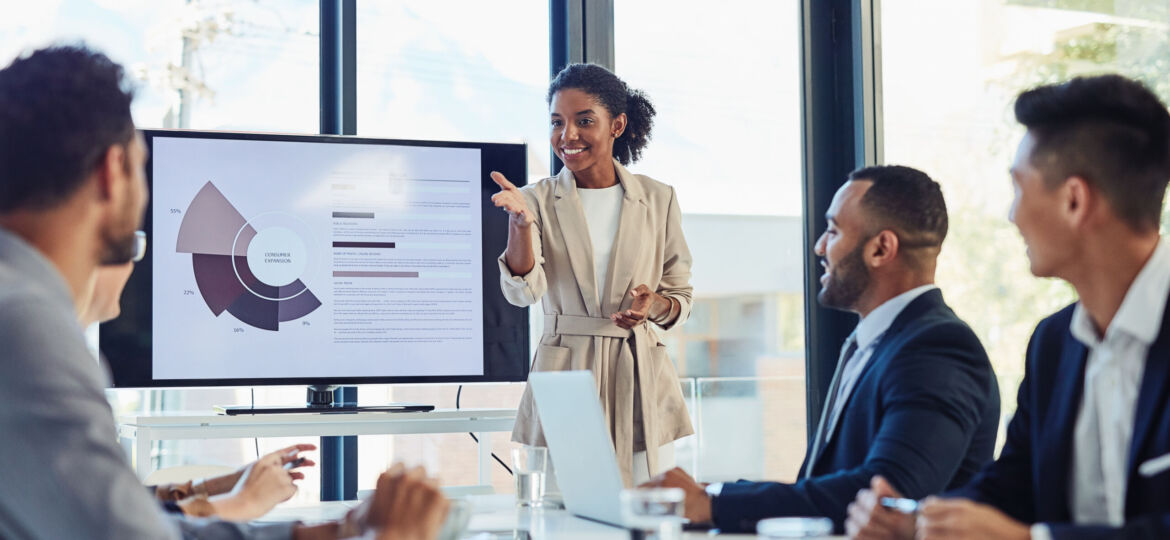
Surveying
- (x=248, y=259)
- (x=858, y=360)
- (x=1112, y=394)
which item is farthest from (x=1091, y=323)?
(x=248, y=259)

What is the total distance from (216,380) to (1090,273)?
2.61 m

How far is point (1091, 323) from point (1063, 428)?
0.52ft

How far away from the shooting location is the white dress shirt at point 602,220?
317cm

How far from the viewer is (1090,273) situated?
1.58m

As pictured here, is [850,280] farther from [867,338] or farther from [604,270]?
[604,270]

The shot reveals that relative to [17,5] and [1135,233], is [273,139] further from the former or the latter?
[1135,233]

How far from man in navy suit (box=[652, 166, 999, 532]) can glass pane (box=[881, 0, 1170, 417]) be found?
141cm

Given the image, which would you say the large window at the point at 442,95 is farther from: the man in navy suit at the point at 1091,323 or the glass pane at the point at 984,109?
the man in navy suit at the point at 1091,323

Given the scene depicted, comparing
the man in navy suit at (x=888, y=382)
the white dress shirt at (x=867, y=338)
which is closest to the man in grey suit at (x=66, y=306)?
the man in navy suit at (x=888, y=382)

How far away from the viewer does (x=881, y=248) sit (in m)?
2.15

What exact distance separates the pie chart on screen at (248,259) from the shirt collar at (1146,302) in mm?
2541

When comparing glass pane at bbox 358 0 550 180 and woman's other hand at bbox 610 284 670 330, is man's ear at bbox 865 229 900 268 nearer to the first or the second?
woman's other hand at bbox 610 284 670 330

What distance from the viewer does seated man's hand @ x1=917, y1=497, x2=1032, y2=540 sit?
1.31 meters

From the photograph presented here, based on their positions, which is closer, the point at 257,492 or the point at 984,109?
the point at 257,492
